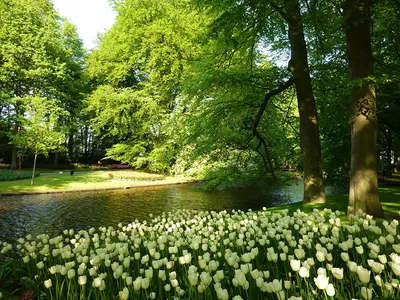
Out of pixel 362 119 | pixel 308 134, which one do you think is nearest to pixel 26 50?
pixel 308 134

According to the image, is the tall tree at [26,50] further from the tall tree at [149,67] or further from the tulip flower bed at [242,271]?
the tulip flower bed at [242,271]

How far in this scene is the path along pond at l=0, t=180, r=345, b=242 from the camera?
1176cm

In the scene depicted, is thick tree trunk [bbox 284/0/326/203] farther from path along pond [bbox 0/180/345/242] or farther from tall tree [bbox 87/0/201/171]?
tall tree [bbox 87/0/201/171]

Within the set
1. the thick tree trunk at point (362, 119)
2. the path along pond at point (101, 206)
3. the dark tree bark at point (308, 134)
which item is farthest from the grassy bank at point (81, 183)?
the thick tree trunk at point (362, 119)

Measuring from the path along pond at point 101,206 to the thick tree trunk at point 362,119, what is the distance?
27.0 ft

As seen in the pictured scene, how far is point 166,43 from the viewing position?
1206 inches

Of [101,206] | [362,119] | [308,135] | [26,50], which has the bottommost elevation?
[101,206]

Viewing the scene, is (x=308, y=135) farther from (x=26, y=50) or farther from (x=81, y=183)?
(x=26, y=50)

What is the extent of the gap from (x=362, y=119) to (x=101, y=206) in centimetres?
1304

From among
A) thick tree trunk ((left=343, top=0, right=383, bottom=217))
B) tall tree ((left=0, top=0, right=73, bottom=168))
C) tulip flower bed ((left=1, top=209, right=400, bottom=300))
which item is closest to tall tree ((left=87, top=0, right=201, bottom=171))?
tall tree ((left=0, top=0, right=73, bottom=168))

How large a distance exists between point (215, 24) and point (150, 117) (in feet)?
72.5

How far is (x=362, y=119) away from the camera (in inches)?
296

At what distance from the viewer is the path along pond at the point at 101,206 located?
38.6 ft

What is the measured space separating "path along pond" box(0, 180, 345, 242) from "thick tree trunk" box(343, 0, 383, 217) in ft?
27.0
